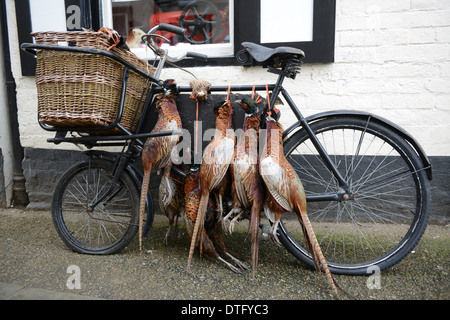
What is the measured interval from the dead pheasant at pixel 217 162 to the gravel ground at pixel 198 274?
233 mm

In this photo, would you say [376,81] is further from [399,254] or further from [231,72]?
[399,254]

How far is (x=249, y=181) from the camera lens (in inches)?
84.1

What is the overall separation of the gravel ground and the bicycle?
0.42 feet

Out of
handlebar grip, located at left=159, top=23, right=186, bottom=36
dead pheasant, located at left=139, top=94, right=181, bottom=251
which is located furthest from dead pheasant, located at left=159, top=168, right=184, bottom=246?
handlebar grip, located at left=159, top=23, right=186, bottom=36

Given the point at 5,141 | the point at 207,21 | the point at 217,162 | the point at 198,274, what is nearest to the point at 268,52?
the point at 217,162

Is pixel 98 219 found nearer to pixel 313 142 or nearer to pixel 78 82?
pixel 78 82

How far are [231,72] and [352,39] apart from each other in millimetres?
1147

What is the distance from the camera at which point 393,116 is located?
302cm

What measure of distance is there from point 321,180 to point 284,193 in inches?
48.2

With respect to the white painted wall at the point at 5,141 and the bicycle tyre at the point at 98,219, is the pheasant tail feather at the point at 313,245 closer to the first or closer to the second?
the bicycle tyre at the point at 98,219

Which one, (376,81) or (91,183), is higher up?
(376,81)

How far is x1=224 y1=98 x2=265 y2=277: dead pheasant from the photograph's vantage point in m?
2.13

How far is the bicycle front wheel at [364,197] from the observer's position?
7.44ft

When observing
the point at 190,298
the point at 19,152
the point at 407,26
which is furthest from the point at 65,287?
the point at 407,26
